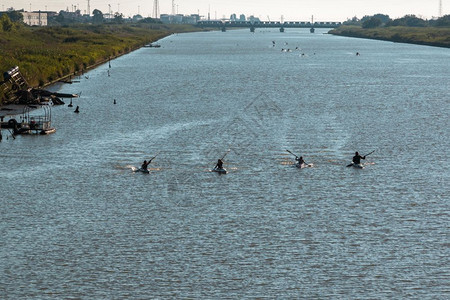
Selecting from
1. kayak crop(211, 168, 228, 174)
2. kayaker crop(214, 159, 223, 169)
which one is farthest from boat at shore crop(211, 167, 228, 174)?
kayaker crop(214, 159, 223, 169)

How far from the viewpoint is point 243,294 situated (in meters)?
50.5

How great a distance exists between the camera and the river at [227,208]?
52969mm

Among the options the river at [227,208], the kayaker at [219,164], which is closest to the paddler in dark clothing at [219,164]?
the kayaker at [219,164]

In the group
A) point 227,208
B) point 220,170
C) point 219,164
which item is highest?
point 219,164

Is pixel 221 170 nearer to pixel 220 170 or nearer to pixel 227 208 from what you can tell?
pixel 220 170

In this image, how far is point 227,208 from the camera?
70.0 m

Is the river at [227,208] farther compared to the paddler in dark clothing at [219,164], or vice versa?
the paddler in dark clothing at [219,164]

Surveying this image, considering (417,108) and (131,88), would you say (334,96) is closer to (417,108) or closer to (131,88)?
(417,108)

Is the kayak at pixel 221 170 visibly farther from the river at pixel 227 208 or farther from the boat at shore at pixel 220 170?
the river at pixel 227 208

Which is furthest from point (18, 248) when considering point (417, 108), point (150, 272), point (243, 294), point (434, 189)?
point (417, 108)

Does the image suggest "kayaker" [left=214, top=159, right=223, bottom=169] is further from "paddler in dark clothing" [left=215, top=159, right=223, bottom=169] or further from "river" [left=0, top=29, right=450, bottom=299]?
"river" [left=0, top=29, right=450, bottom=299]

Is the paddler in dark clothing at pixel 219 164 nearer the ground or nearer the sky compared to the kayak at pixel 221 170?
nearer the sky

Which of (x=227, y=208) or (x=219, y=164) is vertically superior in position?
(x=219, y=164)

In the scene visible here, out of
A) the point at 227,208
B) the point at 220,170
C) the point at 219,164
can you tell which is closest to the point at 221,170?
the point at 220,170
